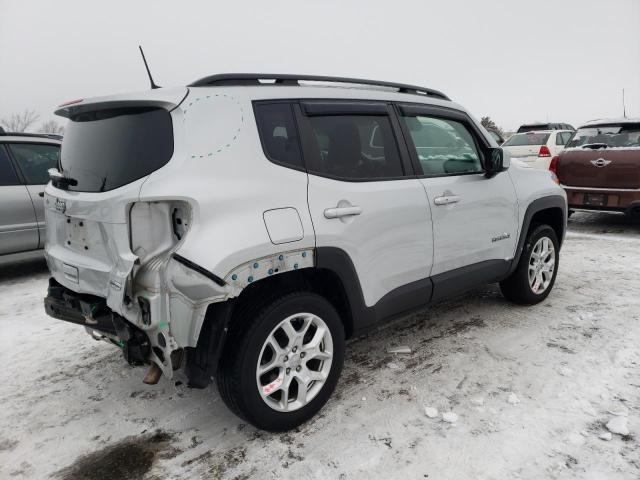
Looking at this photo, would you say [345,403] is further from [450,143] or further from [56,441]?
[450,143]

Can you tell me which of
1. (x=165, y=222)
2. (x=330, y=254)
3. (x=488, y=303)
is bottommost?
(x=488, y=303)

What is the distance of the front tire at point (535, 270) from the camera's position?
4.07 meters

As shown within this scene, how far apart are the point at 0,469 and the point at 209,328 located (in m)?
1.28

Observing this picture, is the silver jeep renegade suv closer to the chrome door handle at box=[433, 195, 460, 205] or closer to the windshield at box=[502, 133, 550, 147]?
the chrome door handle at box=[433, 195, 460, 205]

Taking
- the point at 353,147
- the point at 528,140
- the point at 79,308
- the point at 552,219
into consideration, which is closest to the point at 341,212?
the point at 353,147

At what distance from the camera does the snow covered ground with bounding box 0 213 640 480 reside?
2279mm

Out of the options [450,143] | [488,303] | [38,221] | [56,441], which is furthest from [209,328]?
[38,221]

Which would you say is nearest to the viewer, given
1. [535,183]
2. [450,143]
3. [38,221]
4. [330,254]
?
[330,254]

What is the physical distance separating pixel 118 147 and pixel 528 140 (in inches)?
425

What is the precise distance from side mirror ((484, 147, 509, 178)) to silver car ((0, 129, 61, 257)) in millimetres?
4710

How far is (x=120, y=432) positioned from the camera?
259 centimetres

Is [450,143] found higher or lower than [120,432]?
higher

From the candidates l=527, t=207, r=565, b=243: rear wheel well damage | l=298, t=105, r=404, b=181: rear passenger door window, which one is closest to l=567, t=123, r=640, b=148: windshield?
l=527, t=207, r=565, b=243: rear wheel well damage

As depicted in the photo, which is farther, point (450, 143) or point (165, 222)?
point (450, 143)
